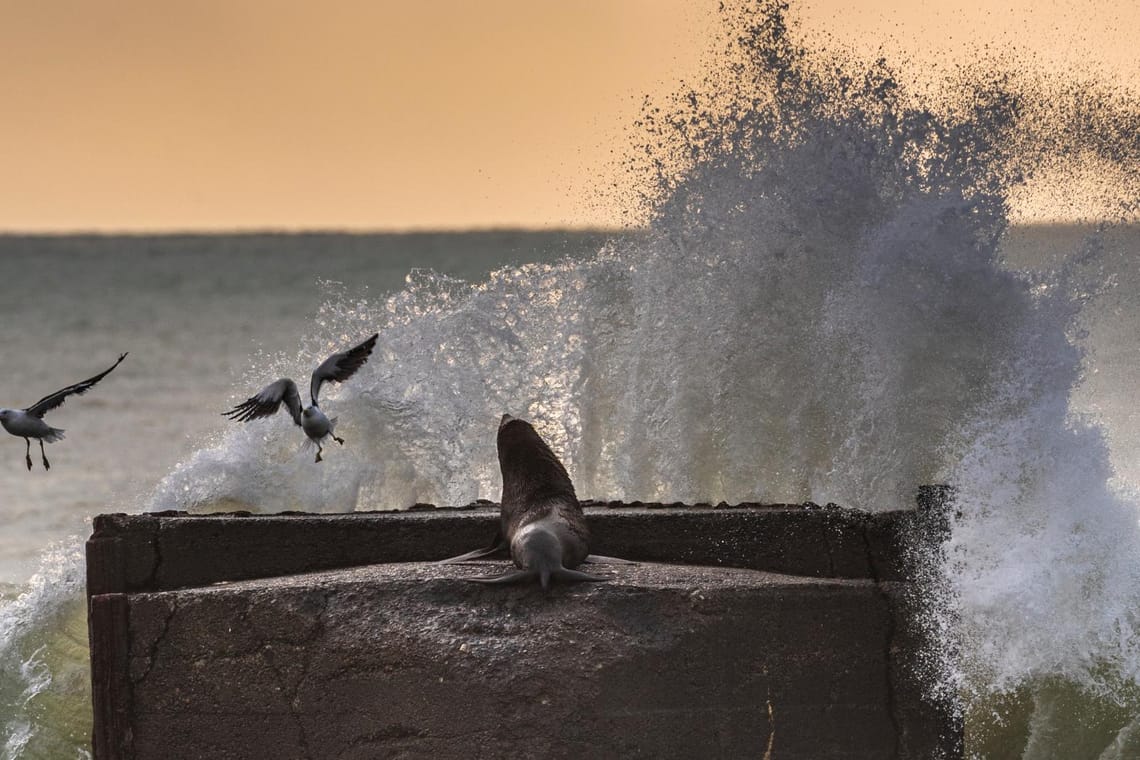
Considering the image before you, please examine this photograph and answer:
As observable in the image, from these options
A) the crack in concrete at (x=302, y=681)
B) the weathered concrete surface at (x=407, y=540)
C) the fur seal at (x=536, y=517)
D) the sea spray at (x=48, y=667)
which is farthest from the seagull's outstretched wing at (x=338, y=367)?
the sea spray at (x=48, y=667)

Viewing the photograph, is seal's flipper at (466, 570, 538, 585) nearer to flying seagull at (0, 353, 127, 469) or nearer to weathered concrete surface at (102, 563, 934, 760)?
weathered concrete surface at (102, 563, 934, 760)

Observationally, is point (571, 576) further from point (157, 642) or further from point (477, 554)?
point (157, 642)

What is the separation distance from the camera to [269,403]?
570cm

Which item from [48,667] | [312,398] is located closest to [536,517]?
[312,398]

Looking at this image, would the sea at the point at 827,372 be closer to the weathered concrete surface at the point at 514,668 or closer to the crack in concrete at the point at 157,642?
the weathered concrete surface at the point at 514,668

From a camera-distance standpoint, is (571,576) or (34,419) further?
(34,419)

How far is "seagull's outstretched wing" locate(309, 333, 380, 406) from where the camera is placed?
5.75 m

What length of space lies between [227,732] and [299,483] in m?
2.97

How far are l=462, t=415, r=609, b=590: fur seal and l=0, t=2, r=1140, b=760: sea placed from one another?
1.13m

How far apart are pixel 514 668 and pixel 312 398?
68.5 inches

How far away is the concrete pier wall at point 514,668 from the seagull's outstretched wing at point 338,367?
96cm

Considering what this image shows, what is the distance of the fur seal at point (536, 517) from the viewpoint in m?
4.51

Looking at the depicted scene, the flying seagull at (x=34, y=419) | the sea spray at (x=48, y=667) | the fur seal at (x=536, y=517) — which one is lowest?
the sea spray at (x=48, y=667)

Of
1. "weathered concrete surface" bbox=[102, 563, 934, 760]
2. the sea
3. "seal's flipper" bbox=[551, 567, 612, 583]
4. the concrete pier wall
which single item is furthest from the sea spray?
"seal's flipper" bbox=[551, 567, 612, 583]
